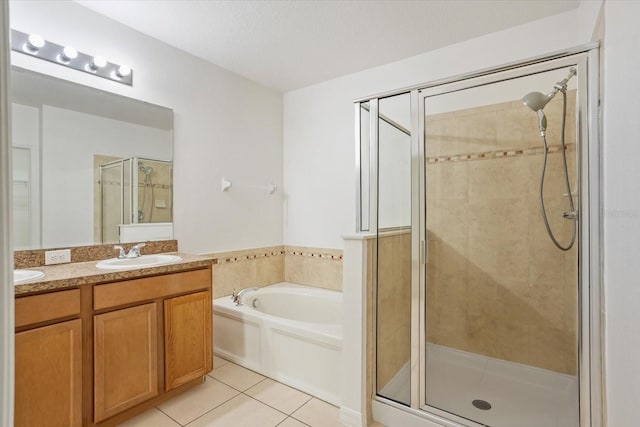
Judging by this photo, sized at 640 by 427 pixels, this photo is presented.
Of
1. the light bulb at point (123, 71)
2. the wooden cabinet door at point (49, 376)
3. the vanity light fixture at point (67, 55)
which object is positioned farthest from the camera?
the light bulb at point (123, 71)

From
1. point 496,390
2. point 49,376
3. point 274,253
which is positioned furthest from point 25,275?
point 496,390

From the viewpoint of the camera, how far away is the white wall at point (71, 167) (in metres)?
1.93

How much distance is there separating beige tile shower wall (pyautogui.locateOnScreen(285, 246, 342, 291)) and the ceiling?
5.85 ft

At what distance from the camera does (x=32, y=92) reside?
6.21 feet

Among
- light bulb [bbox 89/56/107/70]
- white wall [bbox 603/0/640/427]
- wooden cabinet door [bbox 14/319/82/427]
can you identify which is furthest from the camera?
light bulb [bbox 89/56/107/70]

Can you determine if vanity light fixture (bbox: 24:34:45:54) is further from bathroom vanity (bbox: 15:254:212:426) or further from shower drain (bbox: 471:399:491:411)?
shower drain (bbox: 471:399:491:411)

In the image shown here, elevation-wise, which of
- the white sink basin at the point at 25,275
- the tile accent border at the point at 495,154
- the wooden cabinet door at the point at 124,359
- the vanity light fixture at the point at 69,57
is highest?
the vanity light fixture at the point at 69,57

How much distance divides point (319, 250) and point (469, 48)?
→ 2.16 metres

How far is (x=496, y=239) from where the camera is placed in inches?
93.0

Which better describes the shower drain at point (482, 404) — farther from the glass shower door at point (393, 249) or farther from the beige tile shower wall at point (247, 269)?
the beige tile shower wall at point (247, 269)

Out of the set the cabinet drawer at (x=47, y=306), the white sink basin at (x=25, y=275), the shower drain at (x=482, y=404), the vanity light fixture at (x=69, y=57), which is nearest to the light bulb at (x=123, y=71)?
the vanity light fixture at (x=69, y=57)

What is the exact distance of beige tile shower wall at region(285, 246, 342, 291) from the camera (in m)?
3.14

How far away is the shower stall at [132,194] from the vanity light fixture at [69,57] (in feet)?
1.92

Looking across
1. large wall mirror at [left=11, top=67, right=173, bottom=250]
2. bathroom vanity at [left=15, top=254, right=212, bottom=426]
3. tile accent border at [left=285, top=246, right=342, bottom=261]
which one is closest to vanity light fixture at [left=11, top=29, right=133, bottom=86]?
large wall mirror at [left=11, top=67, right=173, bottom=250]
